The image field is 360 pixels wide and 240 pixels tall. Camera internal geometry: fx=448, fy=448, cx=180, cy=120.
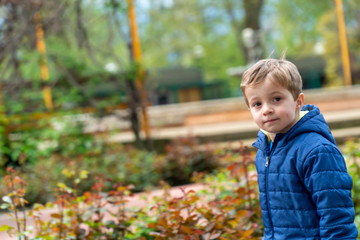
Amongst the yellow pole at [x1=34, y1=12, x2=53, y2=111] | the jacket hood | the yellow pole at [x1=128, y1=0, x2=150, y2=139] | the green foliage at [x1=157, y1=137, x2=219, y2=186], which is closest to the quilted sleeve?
the jacket hood

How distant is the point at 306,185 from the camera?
1759mm

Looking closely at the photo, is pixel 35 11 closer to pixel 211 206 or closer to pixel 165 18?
pixel 211 206

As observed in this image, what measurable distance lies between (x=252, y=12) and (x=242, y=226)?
61.8ft

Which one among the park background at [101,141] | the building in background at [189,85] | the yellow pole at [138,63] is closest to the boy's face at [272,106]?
the park background at [101,141]

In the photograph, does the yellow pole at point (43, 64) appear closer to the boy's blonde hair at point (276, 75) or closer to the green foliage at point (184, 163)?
the green foliage at point (184, 163)

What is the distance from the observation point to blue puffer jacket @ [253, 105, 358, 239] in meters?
1.68

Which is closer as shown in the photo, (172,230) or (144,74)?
(172,230)

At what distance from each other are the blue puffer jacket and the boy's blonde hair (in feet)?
0.48

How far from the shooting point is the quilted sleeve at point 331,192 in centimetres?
167

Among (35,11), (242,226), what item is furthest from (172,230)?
(35,11)

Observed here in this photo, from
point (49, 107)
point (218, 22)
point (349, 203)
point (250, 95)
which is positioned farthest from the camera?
point (218, 22)

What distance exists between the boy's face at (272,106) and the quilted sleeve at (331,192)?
0.20m

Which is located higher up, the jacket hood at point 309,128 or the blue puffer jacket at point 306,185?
the jacket hood at point 309,128

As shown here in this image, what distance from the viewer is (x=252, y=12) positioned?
2058 cm
